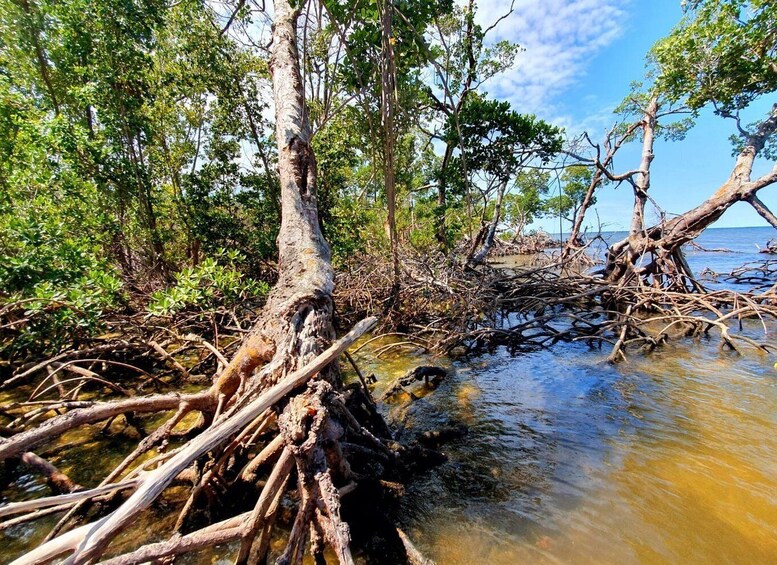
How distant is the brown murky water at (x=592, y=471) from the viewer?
2367 mm

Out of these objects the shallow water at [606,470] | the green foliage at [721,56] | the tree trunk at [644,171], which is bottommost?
the shallow water at [606,470]

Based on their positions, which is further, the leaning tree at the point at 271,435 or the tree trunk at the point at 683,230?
the tree trunk at the point at 683,230

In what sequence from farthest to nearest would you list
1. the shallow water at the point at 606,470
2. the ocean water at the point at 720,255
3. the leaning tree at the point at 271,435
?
1. the ocean water at the point at 720,255
2. the shallow water at the point at 606,470
3. the leaning tree at the point at 271,435

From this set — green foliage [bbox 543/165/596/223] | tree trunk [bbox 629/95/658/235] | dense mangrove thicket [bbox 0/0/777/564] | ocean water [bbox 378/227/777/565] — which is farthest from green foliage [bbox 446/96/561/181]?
green foliage [bbox 543/165/596/223]

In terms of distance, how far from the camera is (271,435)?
3.26 metres

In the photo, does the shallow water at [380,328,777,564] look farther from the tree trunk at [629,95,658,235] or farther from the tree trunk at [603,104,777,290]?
the tree trunk at [629,95,658,235]

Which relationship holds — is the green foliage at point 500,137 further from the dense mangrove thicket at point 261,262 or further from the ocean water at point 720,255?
the ocean water at point 720,255

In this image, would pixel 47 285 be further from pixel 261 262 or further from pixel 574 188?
pixel 574 188

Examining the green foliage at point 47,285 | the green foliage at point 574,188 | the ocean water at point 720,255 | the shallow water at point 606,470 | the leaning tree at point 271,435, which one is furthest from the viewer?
the green foliage at point 574,188

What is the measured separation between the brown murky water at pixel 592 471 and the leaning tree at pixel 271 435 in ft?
1.97

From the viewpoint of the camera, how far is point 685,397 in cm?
445

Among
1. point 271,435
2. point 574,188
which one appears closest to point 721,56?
point 271,435

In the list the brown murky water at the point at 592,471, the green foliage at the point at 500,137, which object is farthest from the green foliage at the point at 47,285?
the green foliage at the point at 500,137

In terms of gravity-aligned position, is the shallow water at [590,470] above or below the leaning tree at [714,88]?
below
